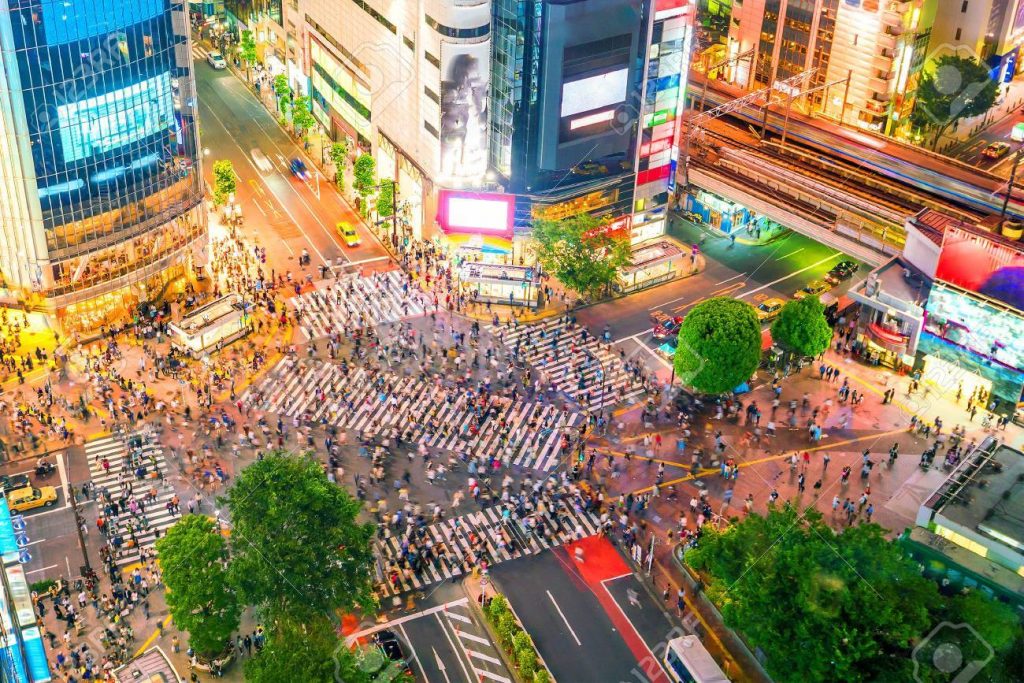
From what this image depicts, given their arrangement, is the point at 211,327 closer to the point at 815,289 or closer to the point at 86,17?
the point at 86,17

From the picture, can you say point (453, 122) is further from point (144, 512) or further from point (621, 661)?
point (621, 661)

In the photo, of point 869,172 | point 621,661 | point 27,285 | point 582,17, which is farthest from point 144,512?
point 869,172

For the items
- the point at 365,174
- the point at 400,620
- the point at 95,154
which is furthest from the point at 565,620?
the point at 365,174

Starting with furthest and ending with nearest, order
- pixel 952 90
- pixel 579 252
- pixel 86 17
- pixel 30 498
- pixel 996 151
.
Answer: pixel 996 151 < pixel 952 90 < pixel 579 252 < pixel 86 17 < pixel 30 498

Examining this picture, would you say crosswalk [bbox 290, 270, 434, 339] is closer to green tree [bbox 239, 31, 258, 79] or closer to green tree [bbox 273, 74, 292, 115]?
green tree [bbox 273, 74, 292, 115]

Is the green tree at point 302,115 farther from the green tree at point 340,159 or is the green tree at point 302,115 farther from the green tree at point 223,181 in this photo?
the green tree at point 223,181

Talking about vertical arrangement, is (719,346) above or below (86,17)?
below
